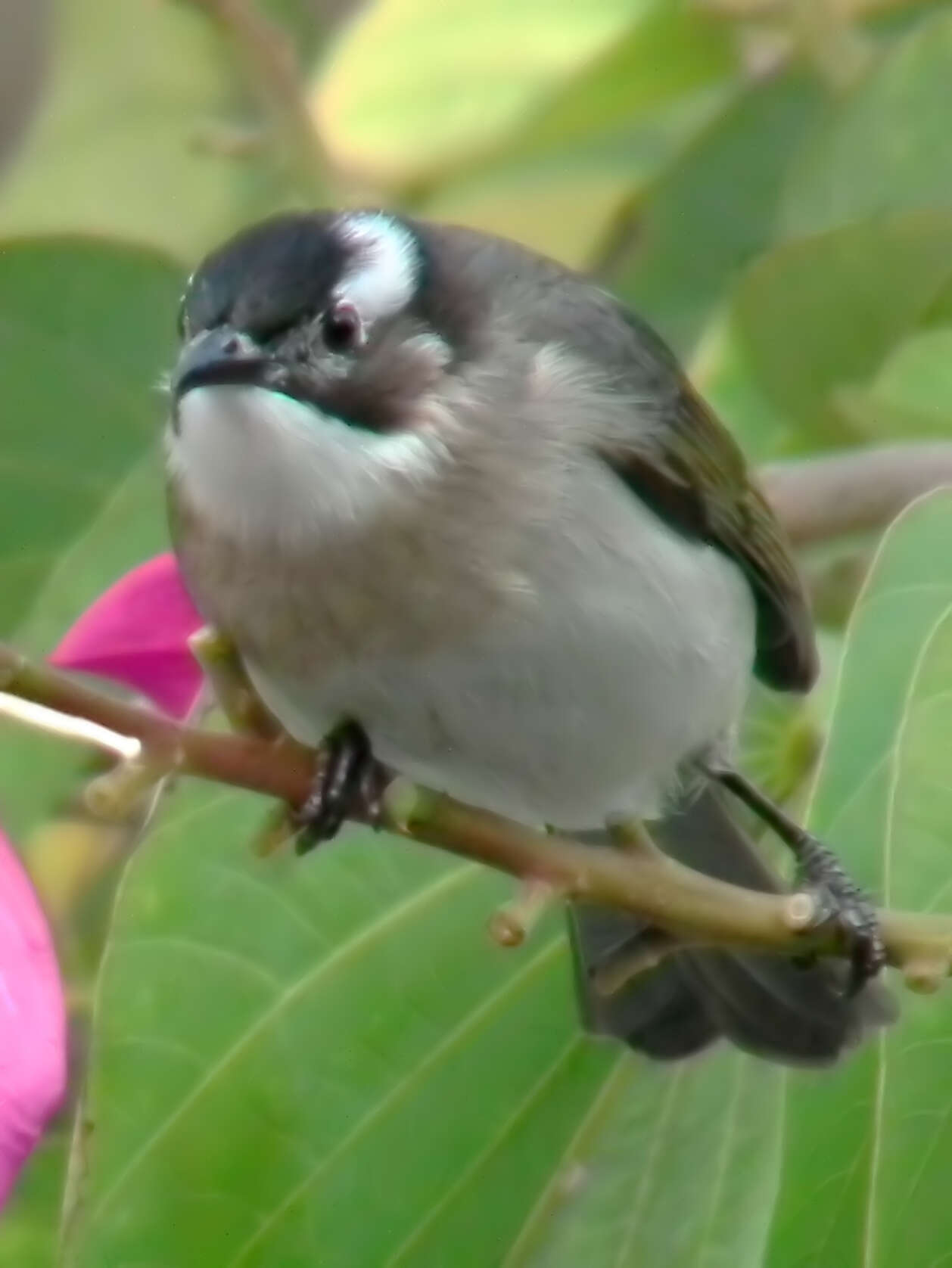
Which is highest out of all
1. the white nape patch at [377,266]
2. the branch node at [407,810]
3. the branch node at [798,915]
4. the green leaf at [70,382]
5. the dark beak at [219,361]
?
the dark beak at [219,361]

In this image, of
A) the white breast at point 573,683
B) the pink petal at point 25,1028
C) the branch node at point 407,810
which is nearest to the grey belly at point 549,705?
the white breast at point 573,683

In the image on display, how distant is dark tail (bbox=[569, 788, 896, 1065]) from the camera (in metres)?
1.36

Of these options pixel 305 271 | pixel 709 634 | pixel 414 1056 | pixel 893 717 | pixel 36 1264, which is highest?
pixel 305 271

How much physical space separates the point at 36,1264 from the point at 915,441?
872mm

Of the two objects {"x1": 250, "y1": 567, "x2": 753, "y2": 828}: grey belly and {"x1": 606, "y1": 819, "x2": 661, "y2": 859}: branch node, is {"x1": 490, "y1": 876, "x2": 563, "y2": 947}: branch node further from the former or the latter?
{"x1": 250, "y1": 567, "x2": 753, "y2": 828}: grey belly

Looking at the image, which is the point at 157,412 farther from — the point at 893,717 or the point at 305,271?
the point at 893,717

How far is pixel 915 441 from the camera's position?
1.55 metres

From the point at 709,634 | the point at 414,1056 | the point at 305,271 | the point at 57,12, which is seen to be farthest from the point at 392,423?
the point at 57,12

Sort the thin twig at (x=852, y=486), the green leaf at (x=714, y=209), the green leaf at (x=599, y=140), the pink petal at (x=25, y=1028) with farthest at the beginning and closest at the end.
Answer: the green leaf at (x=599, y=140) → the green leaf at (x=714, y=209) → the thin twig at (x=852, y=486) → the pink petal at (x=25, y=1028)

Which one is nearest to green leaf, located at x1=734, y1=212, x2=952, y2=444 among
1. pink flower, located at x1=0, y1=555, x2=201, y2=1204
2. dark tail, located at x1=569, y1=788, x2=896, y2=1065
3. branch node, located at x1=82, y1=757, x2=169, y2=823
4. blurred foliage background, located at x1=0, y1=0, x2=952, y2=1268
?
blurred foliage background, located at x1=0, y1=0, x2=952, y2=1268

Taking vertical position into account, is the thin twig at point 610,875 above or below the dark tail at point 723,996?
above

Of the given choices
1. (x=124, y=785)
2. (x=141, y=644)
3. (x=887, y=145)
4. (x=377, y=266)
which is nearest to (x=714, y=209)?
(x=887, y=145)

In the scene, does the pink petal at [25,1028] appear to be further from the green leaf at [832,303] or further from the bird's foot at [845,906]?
the green leaf at [832,303]

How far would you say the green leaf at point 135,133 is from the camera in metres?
2.03
